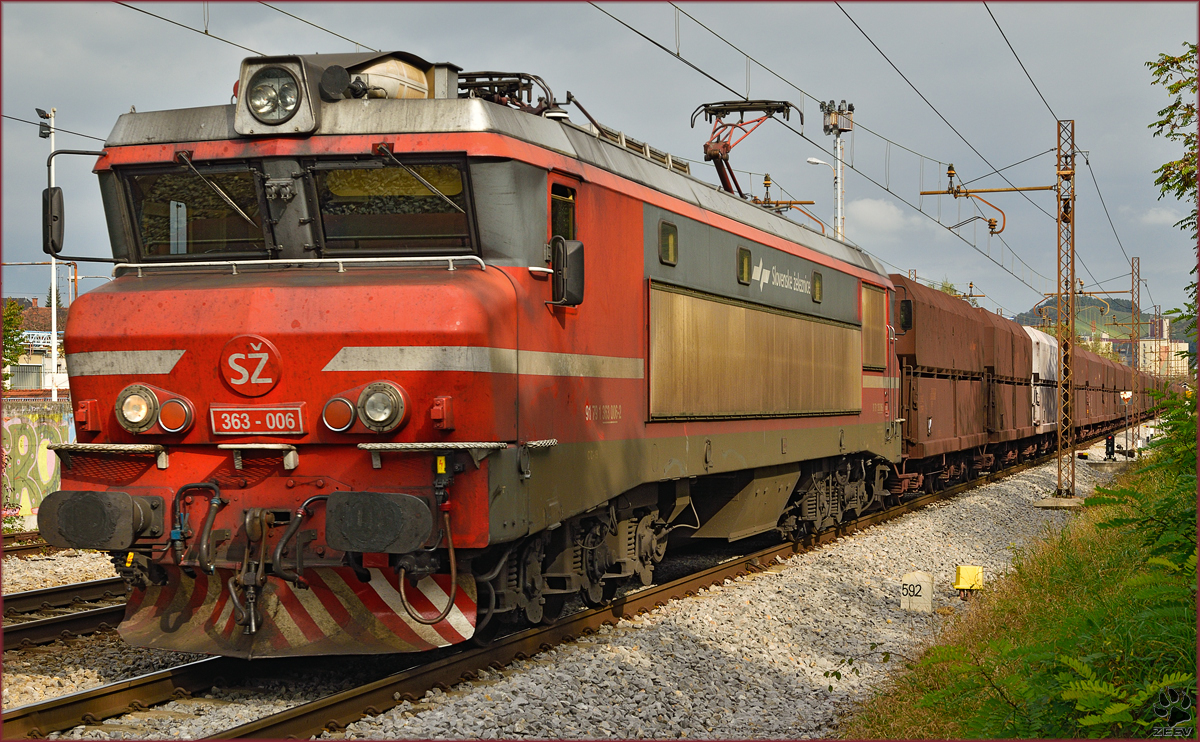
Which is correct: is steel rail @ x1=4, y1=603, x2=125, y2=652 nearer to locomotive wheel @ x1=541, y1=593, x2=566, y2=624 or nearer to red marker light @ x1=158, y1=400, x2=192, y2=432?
red marker light @ x1=158, y1=400, x2=192, y2=432

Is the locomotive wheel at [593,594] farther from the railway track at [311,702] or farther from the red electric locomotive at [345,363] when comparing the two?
the red electric locomotive at [345,363]

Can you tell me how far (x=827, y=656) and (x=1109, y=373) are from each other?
4682 centimetres

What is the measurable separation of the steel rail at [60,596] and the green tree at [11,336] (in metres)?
9.13

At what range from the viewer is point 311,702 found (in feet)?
22.3

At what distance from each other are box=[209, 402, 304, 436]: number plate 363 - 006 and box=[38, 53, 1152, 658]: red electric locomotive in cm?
1

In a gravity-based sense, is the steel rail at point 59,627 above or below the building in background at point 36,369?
below

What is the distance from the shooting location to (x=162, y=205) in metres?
7.89

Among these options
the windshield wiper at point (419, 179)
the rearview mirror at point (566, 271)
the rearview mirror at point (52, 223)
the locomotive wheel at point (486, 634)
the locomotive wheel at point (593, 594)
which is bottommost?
the locomotive wheel at point (486, 634)

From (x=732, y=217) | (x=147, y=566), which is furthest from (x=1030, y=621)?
(x=147, y=566)

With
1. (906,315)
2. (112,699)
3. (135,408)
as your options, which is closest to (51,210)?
(135,408)

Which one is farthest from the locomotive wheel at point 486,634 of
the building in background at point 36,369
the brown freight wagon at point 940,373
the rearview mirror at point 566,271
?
the building in background at point 36,369

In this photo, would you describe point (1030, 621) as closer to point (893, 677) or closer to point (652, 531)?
point (893, 677)

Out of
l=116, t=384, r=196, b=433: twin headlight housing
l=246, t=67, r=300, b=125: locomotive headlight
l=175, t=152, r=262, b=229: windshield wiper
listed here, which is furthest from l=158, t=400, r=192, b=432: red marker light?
l=246, t=67, r=300, b=125: locomotive headlight

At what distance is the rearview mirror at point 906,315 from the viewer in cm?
2000
